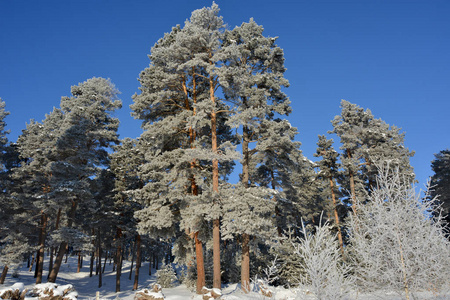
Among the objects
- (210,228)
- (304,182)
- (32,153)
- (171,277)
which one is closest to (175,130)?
(210,228)

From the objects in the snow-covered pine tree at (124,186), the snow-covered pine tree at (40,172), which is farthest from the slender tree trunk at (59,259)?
the snow-covered pine tree at (124,186)

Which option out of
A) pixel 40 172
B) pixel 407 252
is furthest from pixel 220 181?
pixel 40 172

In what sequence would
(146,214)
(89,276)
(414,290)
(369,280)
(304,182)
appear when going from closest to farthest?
(414,290) < (369,280) < (146,214) < (304,182) < (89,276)

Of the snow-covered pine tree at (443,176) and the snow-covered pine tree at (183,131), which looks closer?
the snow-covered pine tree at (183,131)

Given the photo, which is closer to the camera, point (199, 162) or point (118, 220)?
point (199, 162)

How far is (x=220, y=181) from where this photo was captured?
15695mm

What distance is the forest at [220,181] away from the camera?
638cm

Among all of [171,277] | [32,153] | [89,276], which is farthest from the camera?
[89,276]

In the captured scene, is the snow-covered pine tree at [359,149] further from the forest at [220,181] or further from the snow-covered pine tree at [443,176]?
the snow-covered pine tree at [443,176]

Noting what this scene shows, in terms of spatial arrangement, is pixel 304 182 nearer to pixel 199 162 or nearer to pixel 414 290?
pixel 199 162

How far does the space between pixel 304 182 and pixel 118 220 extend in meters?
22.6

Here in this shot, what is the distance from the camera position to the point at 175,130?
1681cm

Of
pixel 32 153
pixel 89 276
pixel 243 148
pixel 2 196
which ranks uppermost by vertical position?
pixel 32 153

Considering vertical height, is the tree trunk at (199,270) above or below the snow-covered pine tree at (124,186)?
below
